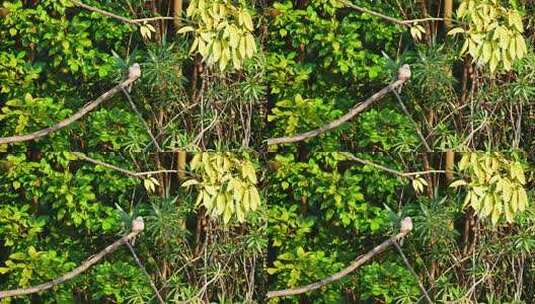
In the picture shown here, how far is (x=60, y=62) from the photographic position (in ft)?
16.0

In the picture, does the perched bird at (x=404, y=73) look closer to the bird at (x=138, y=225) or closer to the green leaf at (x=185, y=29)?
the green leaf at (x=185, y=29)

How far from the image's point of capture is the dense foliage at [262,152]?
4652mm

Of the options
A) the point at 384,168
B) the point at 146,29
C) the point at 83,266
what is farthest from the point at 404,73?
the point at 83,266

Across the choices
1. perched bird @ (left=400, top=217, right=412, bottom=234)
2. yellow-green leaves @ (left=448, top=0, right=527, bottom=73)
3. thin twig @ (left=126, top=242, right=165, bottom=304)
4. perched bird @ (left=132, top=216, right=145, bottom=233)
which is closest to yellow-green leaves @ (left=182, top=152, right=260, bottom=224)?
perched bird @ (left=132, top=216, right=145, bottom=233)

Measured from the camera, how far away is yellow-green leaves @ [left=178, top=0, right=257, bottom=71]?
4512 mm

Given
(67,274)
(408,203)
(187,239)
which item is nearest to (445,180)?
(408,203)

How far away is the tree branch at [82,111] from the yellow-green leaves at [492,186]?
61.1 inches

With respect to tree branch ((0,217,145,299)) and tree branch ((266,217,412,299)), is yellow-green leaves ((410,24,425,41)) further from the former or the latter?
tree branch ((0,217,145,299))

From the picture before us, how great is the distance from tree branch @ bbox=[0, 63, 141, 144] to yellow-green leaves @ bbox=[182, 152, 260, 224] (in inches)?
18.7

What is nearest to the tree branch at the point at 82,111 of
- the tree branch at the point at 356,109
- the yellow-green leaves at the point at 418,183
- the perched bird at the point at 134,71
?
the perched bird at the point at 134,71

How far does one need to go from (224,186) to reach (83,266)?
804 millimetres

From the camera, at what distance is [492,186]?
4.66 metres

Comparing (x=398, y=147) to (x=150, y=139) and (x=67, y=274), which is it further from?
A: (x=67, y=274)

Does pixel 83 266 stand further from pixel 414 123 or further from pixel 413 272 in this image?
pixel 414 123
